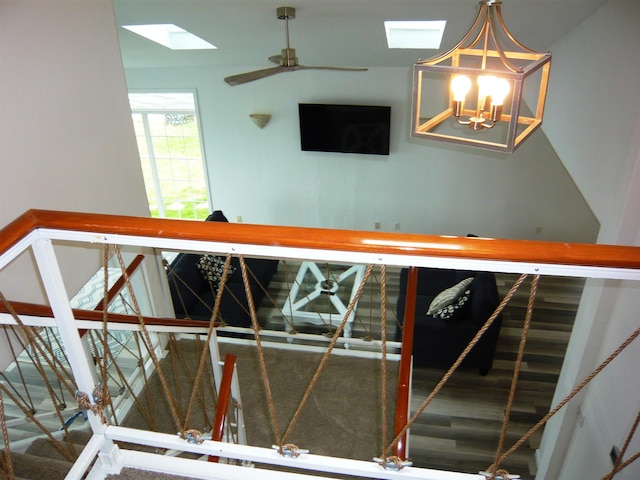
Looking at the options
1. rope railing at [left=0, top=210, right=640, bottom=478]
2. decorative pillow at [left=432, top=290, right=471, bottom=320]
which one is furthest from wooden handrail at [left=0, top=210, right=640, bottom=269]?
decorative pillow at [left=432, top=290, right=471, bottom=320]

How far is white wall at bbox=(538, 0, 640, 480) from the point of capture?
2492 mm

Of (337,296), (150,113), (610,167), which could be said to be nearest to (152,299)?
(337,296)

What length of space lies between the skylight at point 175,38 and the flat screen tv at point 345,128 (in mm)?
1958

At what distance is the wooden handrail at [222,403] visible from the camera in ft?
5.56

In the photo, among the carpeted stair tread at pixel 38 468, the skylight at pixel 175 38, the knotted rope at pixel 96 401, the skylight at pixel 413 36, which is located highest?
the skylight at pixel 413 36

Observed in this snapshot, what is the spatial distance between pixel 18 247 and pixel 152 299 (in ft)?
8.46

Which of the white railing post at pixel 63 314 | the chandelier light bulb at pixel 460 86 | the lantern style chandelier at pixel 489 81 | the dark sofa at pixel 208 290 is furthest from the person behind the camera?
the dark sofa at pixel 208 290

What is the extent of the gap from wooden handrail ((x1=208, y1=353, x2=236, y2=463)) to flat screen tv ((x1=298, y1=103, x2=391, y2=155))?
5365mm

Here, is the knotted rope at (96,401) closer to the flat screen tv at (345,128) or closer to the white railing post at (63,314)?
the white railing post at (63,314)

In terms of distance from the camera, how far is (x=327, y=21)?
3.74 m

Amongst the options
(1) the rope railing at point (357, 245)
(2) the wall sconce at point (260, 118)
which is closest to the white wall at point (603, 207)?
(1) the rope railing at point (357, 245)

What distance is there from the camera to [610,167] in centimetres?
271

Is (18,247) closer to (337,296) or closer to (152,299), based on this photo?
(152,299)

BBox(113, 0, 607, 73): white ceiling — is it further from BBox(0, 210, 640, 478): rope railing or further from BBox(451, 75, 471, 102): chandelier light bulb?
BBox(0, 210, 640, 478): rope railing
